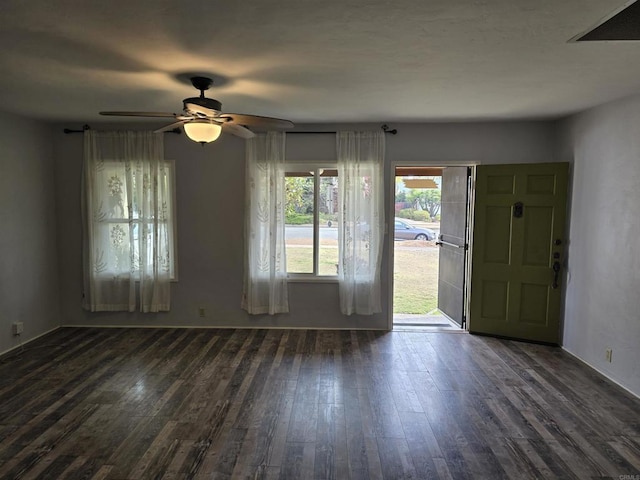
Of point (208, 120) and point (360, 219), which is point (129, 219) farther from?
point (360, 219)

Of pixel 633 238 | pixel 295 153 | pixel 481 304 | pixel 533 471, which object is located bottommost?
pixel 533 471

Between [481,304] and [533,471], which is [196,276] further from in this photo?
[533,471]

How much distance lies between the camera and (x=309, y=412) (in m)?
2.75

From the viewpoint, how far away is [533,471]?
2.15 metres

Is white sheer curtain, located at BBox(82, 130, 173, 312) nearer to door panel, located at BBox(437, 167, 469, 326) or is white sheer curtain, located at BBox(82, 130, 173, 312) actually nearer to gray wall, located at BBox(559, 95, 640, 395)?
door panel, located at BBox(437, 167, 469, 326)

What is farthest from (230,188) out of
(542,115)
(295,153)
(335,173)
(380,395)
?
(542,115)

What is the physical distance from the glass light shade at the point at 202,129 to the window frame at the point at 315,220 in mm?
1755

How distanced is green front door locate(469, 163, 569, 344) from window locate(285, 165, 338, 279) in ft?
5.52

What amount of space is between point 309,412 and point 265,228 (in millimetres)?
2260

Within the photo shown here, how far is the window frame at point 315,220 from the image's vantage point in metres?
4.47

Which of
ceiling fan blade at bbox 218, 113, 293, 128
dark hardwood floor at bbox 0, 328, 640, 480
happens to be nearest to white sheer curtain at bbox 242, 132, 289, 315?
dark hardwood floor at bbox 0, 328, 640, 480

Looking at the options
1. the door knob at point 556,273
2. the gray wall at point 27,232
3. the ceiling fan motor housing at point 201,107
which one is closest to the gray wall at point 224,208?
the gray wall at point 27,232

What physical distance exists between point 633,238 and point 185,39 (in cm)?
368

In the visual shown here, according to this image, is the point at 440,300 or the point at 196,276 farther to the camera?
the point at 440,300
